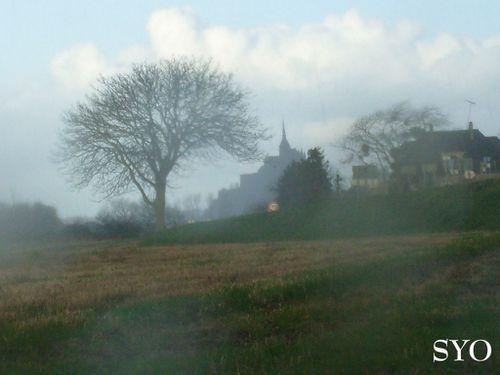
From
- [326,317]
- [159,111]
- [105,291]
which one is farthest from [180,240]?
[326,317]

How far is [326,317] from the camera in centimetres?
954

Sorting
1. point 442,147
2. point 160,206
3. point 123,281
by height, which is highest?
point 442,147

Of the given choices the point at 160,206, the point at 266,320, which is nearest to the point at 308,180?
the point at 160,206

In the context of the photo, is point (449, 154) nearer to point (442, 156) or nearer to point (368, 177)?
point (442, 156)

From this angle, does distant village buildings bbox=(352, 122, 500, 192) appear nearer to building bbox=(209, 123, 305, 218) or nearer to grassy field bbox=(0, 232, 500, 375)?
building bbox=(209, 123, 305, 218)

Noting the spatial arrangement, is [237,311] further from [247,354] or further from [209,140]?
[209,140]

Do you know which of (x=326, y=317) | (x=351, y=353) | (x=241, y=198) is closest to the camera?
(x=351, y=353)

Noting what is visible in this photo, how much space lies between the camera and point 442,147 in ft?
168

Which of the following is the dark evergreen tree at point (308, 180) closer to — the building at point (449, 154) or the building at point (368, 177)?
the building at point (368, 177)

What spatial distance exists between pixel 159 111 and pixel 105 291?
35277 mm

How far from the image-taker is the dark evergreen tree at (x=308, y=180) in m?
46.5

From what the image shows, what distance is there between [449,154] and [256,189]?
40.3 feet

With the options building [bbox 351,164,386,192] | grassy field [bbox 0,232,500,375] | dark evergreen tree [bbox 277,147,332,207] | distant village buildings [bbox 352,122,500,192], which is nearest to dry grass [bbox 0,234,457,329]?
grassy field [bbox 0,232,500,375]

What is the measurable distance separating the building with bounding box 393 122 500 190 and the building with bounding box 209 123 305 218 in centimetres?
578
